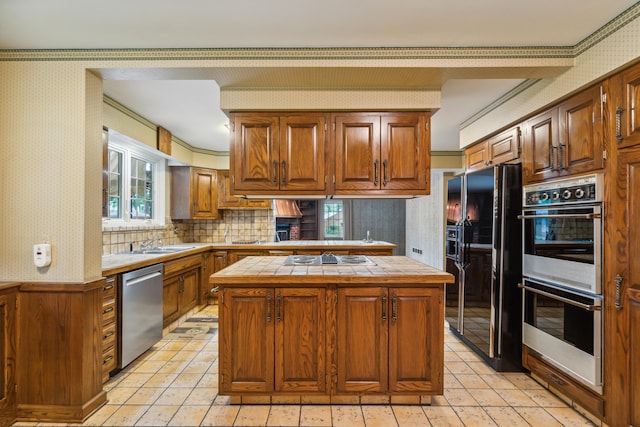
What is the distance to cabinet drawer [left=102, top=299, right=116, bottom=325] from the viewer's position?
97.8 inches

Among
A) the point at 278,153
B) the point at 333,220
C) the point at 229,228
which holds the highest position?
the point at 278,153

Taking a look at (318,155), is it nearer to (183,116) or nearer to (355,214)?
(183,116)

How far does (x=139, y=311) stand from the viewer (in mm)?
2914

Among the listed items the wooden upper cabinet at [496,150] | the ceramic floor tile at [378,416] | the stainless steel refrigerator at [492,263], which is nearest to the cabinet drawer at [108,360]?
the ceramic floor tile at [378,416]

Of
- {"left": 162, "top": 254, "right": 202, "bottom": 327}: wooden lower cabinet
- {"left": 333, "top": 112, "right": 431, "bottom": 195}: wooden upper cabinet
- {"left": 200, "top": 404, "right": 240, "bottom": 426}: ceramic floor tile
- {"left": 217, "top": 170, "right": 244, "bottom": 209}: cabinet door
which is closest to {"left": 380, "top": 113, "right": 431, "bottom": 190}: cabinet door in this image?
{"left": 333, "top": 112, "right": 431, "bottom": 195}: wooden upper cabinet

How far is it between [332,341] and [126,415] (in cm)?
140

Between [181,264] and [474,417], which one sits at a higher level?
[181,264]

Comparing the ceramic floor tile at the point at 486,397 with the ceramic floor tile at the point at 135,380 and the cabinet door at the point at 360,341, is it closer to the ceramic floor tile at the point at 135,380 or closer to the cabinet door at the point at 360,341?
the cabinet door at the point at 360,341

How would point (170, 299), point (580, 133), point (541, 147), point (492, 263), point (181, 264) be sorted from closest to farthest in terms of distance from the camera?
point (580, 133) < point (541, 147) < point (492, 263) < point (170, 299) < point (181, 264)

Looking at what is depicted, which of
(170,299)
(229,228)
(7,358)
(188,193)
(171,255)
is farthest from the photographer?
(229,228)

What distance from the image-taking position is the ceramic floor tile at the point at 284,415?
2014 millimetres

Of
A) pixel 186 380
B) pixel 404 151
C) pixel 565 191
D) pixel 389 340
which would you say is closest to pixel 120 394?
pixel 186 380

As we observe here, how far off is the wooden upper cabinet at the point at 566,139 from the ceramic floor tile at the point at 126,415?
3.26 m

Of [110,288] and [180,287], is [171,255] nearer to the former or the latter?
[180,287]
